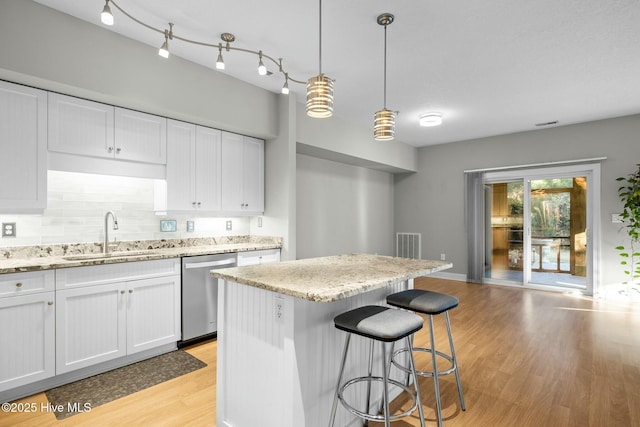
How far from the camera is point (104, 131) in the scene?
281cm

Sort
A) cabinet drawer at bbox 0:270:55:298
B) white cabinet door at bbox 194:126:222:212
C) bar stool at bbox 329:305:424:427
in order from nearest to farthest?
1. bar stool at bbox 329:305:424:427
2. cabinet drawer at bbox 0:270:55:298
3. white cabinet door at bbox 194:126:222:212

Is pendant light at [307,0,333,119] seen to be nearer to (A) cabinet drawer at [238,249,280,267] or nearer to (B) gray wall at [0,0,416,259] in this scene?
(B) gray wall at [0,0,416,259]

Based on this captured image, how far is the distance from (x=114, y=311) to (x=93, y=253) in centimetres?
69

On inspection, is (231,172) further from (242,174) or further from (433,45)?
(433,45)

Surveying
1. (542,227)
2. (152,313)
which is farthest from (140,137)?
(542,227)

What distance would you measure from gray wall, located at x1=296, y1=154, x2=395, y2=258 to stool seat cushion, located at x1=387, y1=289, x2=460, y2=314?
3101mm

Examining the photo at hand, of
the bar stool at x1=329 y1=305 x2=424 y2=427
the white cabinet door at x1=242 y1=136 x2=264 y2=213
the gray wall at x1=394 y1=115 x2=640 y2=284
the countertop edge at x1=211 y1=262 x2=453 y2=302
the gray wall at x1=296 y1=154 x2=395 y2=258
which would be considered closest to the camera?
the countertop edge at x1=211 y1=262 x2=453 y2=302

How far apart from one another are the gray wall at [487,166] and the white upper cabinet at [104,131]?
5.27 m

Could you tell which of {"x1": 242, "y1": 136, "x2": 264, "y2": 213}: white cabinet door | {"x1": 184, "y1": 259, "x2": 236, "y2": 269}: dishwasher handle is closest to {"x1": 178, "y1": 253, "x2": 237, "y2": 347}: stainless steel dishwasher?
{"x1": 184, "y1": 259, "x2": 236, "y2": 269}: dishwasher handle

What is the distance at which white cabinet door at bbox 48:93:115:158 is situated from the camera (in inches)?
100

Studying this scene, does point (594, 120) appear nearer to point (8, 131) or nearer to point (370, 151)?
point (370, 151)

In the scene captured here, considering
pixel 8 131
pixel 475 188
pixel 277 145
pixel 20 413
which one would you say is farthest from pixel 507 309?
pixel 8 131

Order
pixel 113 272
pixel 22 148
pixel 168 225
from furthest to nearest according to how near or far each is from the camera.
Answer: pixel 168 225 < pixel 113 272 < pixel 22 148

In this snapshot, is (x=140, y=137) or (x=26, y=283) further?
(x=140, y=137)
